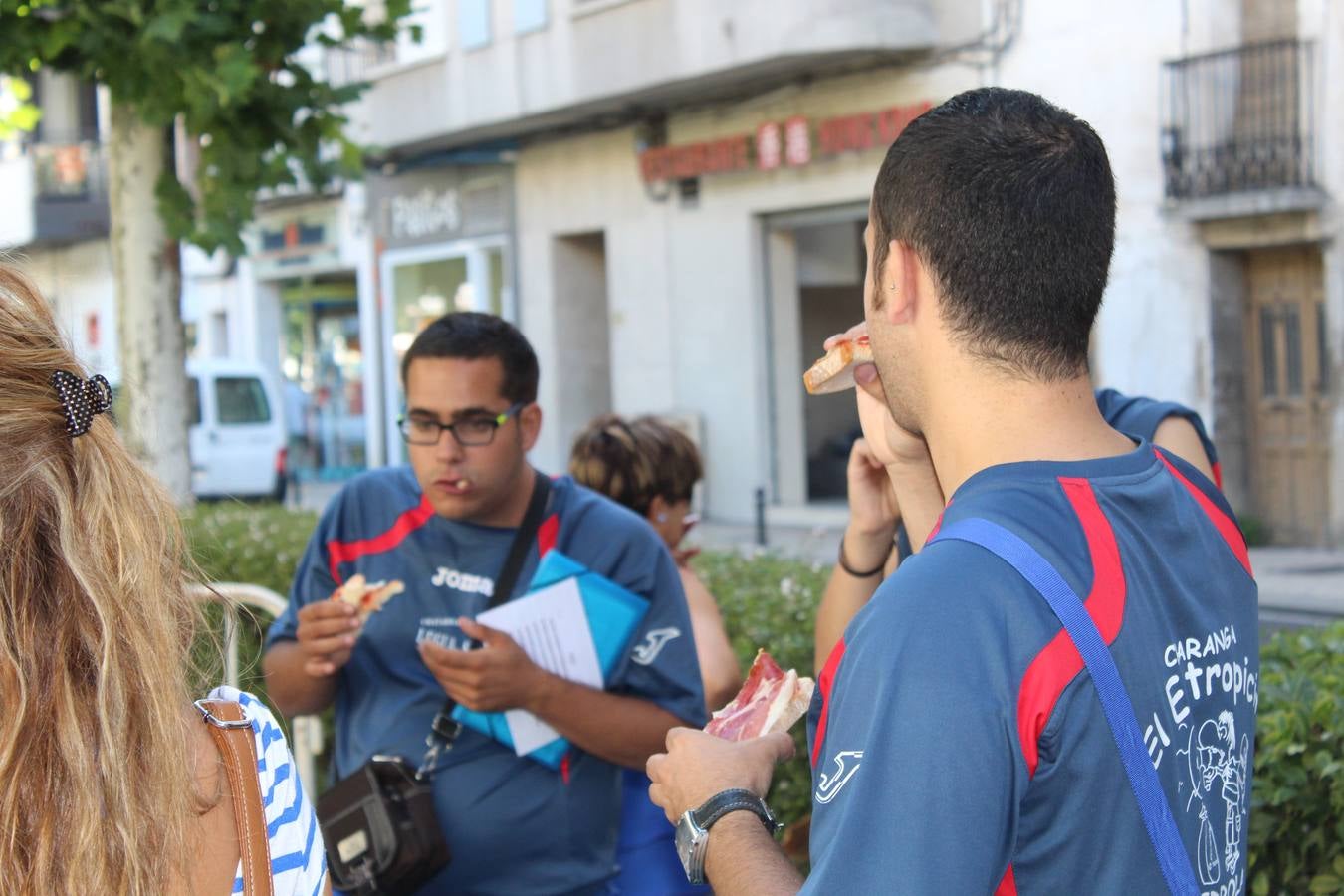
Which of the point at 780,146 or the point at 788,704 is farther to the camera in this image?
the point at 780,146

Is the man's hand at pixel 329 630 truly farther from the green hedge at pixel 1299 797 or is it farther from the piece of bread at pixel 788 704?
the green hedge at pixel 1299 797

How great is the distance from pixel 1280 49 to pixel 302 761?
11.7 meters

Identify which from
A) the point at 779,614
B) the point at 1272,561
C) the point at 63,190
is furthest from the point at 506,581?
the point at 63,190

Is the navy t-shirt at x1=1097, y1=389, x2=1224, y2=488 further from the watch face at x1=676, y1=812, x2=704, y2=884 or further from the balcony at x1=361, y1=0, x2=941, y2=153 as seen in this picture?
the balcony at x1=361, y1=0, x2=941, y2=153

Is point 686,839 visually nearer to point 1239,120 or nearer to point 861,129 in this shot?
point 1239,120

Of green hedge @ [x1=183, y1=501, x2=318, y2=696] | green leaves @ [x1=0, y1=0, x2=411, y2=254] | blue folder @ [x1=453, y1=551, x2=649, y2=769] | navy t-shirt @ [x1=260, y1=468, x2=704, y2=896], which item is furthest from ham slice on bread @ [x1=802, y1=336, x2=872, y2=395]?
green leaves @ [x1=0, y1=0, x2=411, y2=254]

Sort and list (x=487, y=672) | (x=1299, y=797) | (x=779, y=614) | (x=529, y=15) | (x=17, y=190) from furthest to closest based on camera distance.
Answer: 1. (x=17, y=190)
2. (x=529, y=15)
3. (x=779, y=614)
4. (x=487, y=672)
5. (x=1299, y=797)

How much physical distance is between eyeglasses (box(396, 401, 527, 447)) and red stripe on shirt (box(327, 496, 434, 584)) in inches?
5.4

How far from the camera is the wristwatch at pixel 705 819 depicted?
1.84 m

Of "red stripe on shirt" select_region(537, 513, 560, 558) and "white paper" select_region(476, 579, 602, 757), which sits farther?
"red stripe on shirt" select_region(537, 513, 560, 558)

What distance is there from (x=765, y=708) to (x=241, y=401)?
1899 cm

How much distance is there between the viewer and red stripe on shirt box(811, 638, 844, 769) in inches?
67.5

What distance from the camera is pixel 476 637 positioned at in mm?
3133

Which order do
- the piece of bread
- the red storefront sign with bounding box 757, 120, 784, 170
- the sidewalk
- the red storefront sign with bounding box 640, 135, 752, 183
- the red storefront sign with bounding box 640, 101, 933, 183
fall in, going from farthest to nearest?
the red storefront sign with bounding box 640, 135, 752, 183 → the red storefront sign with bounding box 757, 120, 784, 170 → the red storefront sign with bounding box 640, 101, 933, 183 → the sidewalk → the piece of bread
